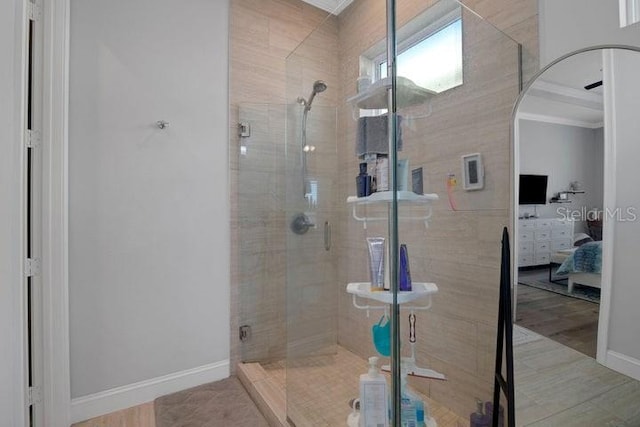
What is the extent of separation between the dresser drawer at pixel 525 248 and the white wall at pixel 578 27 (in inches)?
26.3

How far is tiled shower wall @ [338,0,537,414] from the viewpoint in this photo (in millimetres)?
1292

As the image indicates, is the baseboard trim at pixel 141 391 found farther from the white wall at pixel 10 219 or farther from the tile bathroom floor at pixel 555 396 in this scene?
the tile bathroom floor at pixel 555 396

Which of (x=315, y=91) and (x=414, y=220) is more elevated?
(x=315, y=91)

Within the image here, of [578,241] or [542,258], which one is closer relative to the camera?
[578,241]

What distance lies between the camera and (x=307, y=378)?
1790mm

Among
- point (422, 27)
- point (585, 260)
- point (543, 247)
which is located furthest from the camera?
point (422, 27)

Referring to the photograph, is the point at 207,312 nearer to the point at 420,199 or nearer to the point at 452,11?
the point at 420,199

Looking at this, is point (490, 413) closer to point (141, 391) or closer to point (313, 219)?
point (313, 219)

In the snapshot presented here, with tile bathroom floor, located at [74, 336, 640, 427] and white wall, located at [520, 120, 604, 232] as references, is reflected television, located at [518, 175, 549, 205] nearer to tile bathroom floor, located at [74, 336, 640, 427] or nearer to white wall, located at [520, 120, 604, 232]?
white wall, located at [520, 120, 604, 232]

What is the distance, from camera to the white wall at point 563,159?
92cm

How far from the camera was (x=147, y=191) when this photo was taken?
190 centimetres

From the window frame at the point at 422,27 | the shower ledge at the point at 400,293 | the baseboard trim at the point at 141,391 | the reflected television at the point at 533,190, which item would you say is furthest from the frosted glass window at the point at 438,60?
Result: the baseboard trim at the point at 141,391

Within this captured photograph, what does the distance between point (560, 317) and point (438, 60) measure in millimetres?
1248

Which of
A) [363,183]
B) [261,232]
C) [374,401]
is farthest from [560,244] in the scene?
[261,232]
